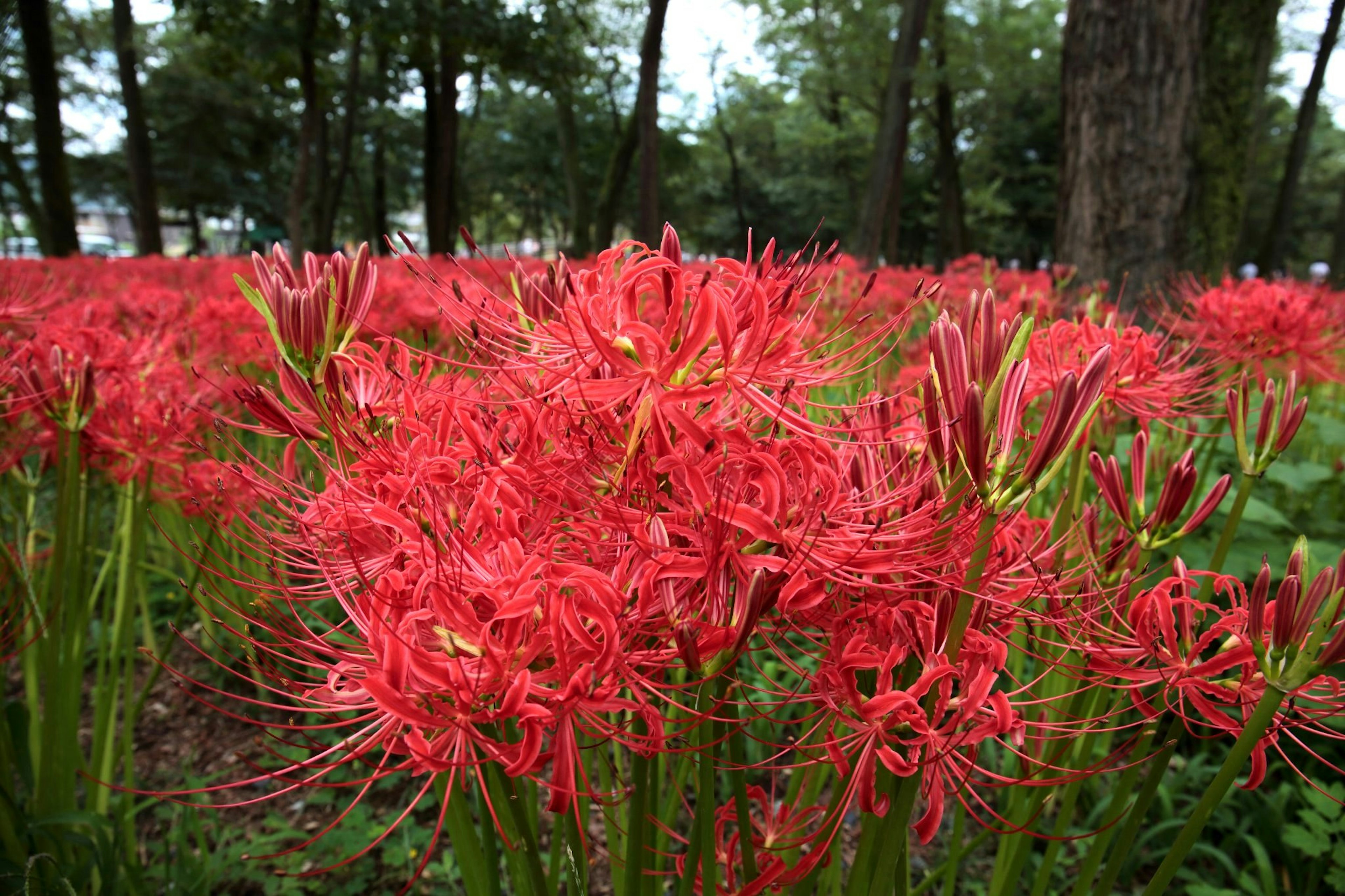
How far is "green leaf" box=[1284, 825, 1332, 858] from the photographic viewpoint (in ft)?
6.70

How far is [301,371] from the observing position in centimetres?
122

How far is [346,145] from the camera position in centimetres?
1508

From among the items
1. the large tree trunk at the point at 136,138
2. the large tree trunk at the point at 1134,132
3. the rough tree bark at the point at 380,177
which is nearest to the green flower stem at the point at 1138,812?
the large tree trunk at the point at 1134,132

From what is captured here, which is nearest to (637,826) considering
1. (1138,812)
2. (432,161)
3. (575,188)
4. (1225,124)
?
(1138,812)

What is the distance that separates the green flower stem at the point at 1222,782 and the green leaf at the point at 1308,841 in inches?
53.4

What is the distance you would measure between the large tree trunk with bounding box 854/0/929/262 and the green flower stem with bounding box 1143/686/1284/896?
30.3 feet

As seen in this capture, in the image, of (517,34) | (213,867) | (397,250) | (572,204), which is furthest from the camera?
(572,204)

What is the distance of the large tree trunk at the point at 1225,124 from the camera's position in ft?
20.0

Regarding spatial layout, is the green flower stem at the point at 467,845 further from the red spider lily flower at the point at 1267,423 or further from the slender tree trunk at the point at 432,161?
the slender tree trunk at the point at 432,161

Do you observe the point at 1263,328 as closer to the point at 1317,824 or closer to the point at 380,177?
the point at 1317,824

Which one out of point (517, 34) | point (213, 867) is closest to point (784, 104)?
point (517, 34)

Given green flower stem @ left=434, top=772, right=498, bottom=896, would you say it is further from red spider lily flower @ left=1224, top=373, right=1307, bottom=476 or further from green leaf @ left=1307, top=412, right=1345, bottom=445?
green leaf @ left=1307, top=412, right=1345, bottom=445

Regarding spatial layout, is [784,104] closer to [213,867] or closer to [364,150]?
[364,150]

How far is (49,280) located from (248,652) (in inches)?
154
